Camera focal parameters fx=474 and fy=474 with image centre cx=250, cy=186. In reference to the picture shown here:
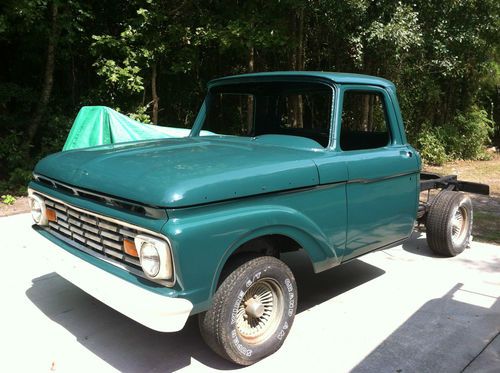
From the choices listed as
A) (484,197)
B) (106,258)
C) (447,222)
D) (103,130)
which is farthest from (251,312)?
(484,197)

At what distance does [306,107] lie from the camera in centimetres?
964

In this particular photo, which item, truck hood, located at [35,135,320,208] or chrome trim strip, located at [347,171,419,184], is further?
chrome trim strip, located at [347,171,419,184]

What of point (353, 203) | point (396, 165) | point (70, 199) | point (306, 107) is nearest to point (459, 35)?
point (306, 107)

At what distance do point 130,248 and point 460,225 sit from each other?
408cm

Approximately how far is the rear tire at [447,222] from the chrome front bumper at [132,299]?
3367 millimetres

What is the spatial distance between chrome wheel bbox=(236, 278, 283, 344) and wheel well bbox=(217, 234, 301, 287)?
183mm

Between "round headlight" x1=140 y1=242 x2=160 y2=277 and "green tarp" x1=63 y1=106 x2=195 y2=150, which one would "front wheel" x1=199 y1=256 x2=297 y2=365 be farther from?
"green tarp" x1=63 y1=106 x2=195 y2=150

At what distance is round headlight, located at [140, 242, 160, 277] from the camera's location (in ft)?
8.48

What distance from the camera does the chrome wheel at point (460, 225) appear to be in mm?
5355

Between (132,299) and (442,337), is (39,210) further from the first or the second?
(442,337)

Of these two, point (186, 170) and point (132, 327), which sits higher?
point (186, 170)

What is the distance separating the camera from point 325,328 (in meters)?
3.56

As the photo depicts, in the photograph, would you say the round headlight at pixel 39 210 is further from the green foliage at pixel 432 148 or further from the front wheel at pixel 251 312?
the green foliage at pixel 432 148

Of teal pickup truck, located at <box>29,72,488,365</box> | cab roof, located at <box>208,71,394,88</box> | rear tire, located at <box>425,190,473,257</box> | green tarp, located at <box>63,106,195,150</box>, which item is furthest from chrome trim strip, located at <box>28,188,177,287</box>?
green tarp, located at <box>63,106,195,150</box>
